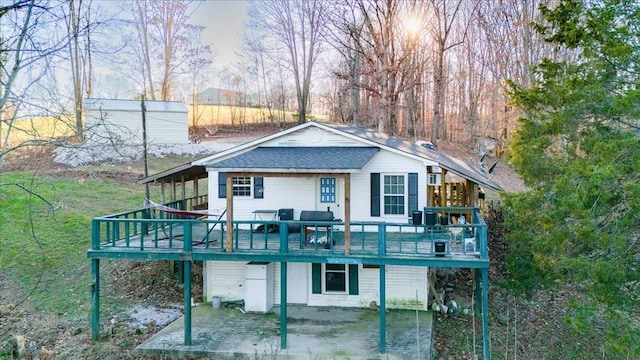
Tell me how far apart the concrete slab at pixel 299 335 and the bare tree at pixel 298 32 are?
25.3m

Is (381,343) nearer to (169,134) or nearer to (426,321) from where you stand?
(426,321)

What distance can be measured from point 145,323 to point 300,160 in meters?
6.21

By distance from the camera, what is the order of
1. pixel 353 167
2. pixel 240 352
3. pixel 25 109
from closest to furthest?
1. pixel 25 109
2. pixel 240 352
3. pixel 353 167

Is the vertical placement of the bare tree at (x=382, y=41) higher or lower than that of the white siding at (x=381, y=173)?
higher

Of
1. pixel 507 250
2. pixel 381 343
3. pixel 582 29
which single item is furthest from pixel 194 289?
pixel 582 29

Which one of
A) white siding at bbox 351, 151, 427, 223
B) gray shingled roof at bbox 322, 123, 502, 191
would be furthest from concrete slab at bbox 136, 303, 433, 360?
gray shingled roof at bbox 322, 123, 502, 191

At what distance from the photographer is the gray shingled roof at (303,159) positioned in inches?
496

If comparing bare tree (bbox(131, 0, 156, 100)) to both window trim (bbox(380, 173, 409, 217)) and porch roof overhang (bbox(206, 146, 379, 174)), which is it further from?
window trim (bbox(380, 173, 409, 217))

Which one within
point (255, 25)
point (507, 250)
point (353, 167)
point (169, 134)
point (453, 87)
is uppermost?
point (255, 25)

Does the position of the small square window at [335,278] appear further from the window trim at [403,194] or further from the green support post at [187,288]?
the green support post at [187,288]

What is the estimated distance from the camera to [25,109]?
731 cm

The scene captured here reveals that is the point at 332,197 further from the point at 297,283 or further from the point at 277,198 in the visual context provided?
the point at 297,283

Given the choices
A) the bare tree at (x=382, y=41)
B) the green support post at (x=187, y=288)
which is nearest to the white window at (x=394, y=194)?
the green support post at (x=187, y=288)

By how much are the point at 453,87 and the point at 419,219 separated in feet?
111
